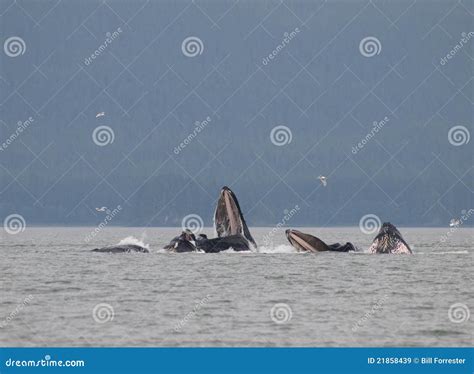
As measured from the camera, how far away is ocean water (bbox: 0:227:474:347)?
93.4ft

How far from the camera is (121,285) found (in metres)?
41.2

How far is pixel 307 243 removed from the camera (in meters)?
62.7

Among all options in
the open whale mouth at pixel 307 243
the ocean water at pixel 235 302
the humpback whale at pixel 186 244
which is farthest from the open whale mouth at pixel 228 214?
the humpback whale at pixel 186 244

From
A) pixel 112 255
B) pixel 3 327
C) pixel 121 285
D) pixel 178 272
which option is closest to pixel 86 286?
pixel 121 285

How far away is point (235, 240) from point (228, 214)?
362cm

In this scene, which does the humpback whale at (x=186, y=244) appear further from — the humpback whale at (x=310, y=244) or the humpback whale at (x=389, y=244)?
the humpback whale at (x=389, y=244)

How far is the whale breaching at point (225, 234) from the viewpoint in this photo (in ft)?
183

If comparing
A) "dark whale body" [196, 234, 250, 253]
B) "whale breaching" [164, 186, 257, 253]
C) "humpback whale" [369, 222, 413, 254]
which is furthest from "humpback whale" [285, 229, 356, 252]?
"dark whale body" [196, 234, 250, 253]

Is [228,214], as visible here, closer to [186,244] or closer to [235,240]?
[235,240]

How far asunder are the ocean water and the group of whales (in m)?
2.30

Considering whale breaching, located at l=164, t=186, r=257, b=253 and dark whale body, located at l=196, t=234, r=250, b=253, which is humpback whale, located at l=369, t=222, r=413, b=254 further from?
dark whale body, located at l=196, t=234, r=250, b=253

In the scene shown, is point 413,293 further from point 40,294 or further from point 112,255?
point 112,255

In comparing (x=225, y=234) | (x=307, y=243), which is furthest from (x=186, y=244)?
(x=307, y=243)
